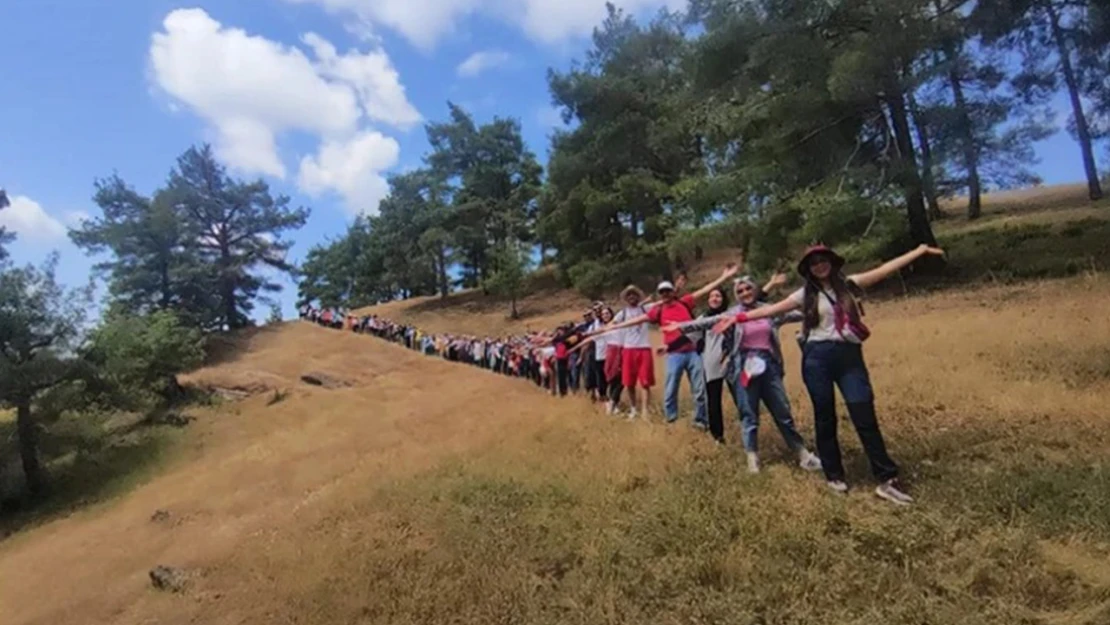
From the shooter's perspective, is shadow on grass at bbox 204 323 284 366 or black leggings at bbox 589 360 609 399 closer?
black leggings at bbox 589 360 609 399

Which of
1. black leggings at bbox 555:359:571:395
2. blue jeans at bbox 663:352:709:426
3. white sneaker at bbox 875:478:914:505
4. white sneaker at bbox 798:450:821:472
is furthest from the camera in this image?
black leggings at bbox 555:359:571:395

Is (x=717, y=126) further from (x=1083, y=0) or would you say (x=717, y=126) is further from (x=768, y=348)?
(x=768, y=348)

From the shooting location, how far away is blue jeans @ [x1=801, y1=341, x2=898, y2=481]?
5.26 metres

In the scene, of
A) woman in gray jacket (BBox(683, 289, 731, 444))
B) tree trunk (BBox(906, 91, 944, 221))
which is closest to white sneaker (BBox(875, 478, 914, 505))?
woman in gray jacket (BBox(683, 289, 731, 444))

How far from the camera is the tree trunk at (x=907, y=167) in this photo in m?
16.3

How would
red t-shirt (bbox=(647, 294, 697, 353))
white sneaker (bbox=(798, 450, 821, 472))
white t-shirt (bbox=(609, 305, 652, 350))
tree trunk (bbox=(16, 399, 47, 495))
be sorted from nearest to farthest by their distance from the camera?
white sneaker (bbox=(798, 450, 821, 472)) < red t-shirt (bbox=(647, 294, 697, 353)) < white t-shirt (bbox=(609, 305, 652, 350)) < tree trunk (bbox=(16, 399, 47, 495))

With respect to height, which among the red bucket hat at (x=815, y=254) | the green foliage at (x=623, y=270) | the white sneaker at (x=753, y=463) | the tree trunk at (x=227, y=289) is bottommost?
the white sneaker at (x=753, y=463)

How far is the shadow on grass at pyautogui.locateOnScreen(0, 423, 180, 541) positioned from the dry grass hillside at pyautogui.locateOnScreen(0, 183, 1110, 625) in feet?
23.1

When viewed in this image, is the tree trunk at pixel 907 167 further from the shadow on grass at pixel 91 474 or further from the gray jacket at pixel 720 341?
the shadow on grass at pixel 91 474

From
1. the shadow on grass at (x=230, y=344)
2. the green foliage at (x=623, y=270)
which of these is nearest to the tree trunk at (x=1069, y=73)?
the green foliage at (x=623, y=270)

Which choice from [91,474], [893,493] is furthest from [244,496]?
[91,474]

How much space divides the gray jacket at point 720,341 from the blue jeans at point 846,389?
0.69 metres

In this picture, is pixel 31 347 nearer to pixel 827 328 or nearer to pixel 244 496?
pixel 244 496

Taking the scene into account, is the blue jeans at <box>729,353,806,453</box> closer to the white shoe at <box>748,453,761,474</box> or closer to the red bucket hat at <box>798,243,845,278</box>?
the white shoe at <box>748,453,761,474</box>
